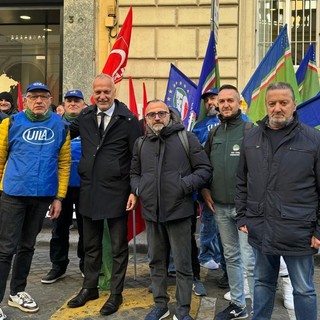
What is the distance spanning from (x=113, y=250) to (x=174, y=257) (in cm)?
67

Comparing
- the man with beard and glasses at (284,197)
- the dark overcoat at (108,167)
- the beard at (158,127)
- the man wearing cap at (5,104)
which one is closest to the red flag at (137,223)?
the dark overcoat at (108,167)

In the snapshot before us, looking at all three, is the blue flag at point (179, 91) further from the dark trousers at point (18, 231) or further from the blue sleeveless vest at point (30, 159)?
the dark trousers at point (18, 231)

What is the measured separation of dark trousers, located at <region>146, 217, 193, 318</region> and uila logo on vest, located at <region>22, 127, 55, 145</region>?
3.72ft

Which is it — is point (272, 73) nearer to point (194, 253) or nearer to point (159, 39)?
point (194, 253)

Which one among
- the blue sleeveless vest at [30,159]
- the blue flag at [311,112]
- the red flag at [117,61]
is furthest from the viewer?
the red flag at [117,61]

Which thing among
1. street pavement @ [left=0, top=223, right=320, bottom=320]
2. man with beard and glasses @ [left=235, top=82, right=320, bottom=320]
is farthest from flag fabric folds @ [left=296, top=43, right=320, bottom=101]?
man with beard and glasses @ [left=235, top=82, right=320, bottom=320]

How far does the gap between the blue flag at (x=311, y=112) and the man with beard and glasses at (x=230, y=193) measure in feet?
2.64

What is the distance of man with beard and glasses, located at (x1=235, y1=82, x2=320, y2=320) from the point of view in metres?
3.08

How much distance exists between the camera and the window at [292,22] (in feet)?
32.6

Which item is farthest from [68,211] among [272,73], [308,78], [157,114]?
[308,78]

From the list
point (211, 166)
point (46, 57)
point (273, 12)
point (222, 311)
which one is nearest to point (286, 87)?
point (211, 166)

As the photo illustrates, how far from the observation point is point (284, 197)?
10.2ft

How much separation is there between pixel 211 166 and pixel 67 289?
6.76 feet

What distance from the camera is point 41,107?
410 centimetres
